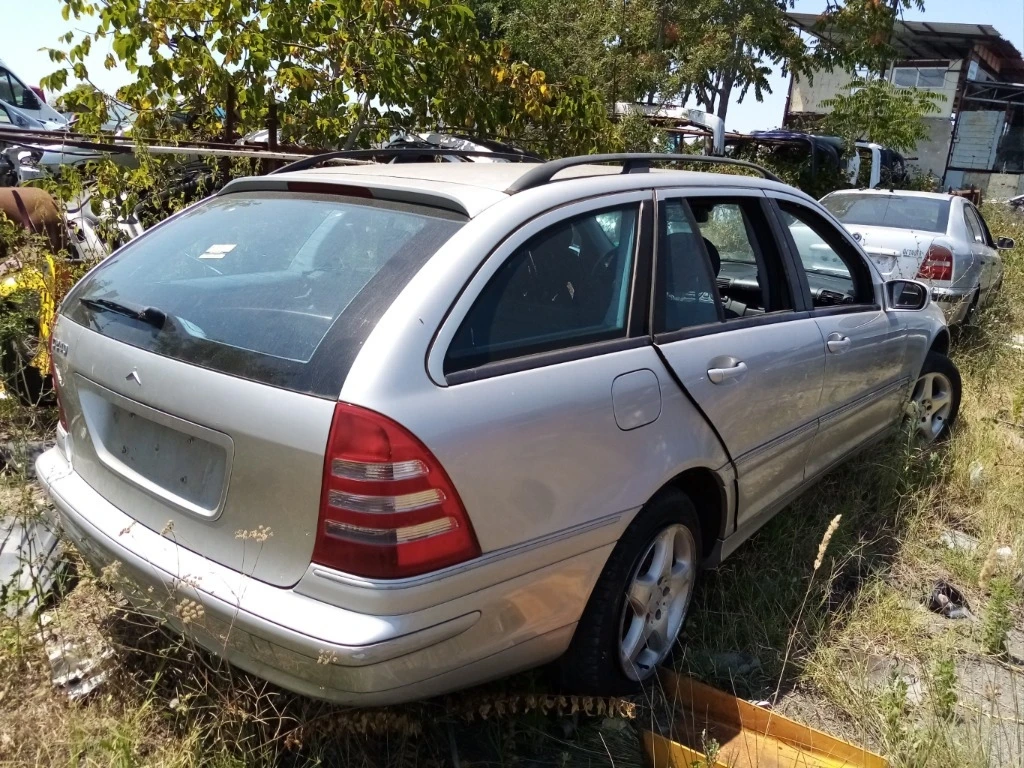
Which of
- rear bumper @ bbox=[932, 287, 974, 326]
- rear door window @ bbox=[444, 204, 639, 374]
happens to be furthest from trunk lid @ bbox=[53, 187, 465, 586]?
rear bumper @ bbox=[932, 287, 974, 326]

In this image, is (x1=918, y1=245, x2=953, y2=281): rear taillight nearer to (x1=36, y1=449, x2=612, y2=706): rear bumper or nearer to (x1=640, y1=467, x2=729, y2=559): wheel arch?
(x1=640, y1=467, x2=729, y2=559): wheel arch

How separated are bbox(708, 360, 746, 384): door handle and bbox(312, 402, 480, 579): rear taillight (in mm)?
1153

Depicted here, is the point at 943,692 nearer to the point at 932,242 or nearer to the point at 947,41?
the point at 932,242

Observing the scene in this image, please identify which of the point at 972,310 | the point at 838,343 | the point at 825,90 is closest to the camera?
the point at 838,343

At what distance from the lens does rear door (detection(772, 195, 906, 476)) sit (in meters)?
3.55

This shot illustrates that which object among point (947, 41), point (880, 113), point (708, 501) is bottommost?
Result: point (708, 501)

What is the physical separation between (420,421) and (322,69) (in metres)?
4.56

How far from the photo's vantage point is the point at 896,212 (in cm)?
852

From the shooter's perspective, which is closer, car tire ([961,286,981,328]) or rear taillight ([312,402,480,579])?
rear taillight ([312,402,480,579])

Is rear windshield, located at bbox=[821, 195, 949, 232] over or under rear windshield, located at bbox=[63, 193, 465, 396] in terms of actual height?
under

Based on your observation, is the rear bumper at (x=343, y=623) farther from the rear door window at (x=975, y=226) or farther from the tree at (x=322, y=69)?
the rear door window at (x=975, y=226)

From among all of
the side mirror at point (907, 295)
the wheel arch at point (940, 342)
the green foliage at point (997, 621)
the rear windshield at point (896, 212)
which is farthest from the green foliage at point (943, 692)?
the rear windshield at point (896, 212)

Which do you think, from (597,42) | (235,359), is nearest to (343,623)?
(235,359)

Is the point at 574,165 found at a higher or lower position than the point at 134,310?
higher
